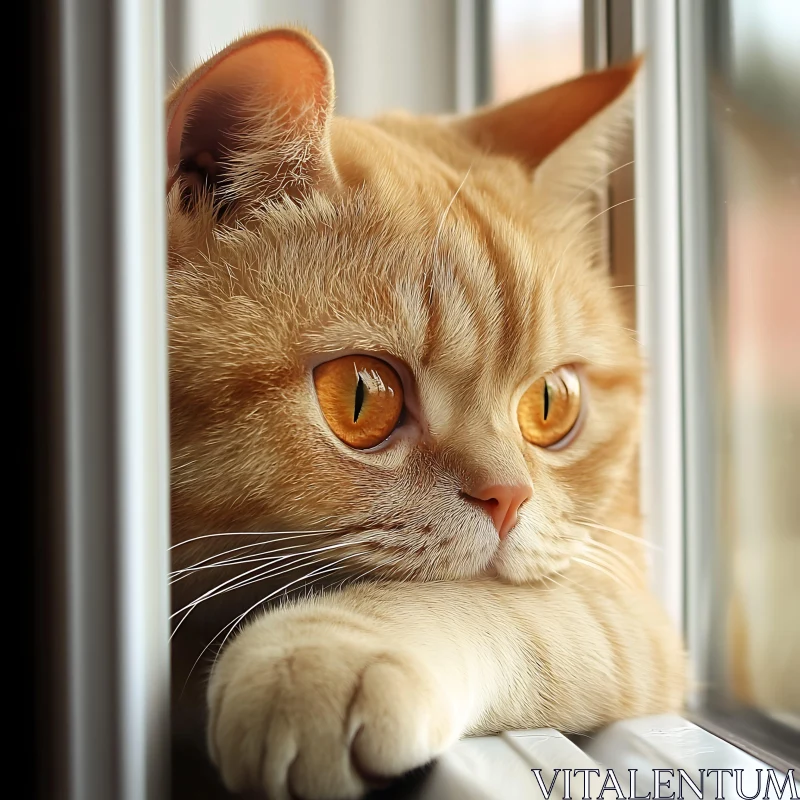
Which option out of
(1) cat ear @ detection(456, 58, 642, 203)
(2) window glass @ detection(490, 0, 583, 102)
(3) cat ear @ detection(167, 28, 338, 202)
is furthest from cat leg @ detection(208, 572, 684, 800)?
(2) window glass @ detection(490, 0, 583, 102)

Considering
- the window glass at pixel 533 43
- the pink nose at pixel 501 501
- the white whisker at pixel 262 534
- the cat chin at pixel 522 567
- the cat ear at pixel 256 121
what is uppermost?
the window glass at pixel 533 43

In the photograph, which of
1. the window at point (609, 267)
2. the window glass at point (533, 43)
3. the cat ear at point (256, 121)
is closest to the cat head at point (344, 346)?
the cat ear at point (256, 121)

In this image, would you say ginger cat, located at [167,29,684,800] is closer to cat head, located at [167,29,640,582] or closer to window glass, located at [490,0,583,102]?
cat head, located at [167,29,640,582]

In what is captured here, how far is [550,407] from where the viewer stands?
2.92 ft

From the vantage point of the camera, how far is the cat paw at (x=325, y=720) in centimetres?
54

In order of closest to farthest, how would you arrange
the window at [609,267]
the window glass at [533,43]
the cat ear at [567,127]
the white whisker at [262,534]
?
the window at [609,267] → the white whisker at [262,534] → the cat ear at [567,127] → the window glass at [533,43]

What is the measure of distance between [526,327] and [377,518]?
26 cm

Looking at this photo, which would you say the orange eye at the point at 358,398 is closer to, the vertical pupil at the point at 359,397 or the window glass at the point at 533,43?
the vertical pupil at the point at 359,397

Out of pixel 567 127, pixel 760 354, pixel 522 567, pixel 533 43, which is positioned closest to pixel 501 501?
pixel 522 567

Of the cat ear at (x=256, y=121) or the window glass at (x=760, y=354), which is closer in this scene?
the cat ear at (x=256, y=121)

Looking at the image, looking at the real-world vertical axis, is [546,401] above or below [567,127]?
below

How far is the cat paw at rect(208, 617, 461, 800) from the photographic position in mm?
535

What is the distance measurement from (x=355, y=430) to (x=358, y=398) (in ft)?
0.10

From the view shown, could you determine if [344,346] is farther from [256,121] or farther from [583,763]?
[583,763]
